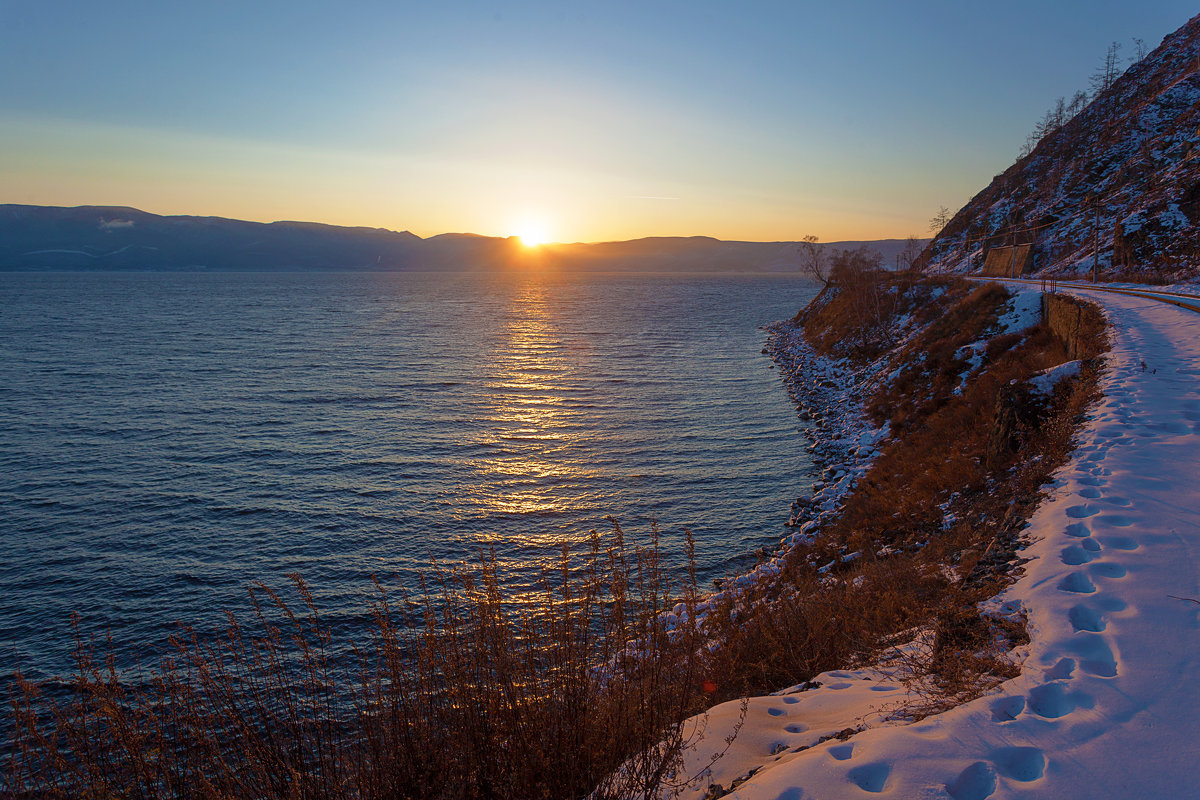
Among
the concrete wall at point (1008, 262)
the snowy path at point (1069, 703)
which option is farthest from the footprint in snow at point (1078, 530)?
the concrete wall at point (1008, 262)

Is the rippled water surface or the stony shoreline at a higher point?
the stony shoreline

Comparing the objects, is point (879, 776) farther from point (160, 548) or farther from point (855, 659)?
point (160, 548)

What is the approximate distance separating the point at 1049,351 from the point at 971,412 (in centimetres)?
425

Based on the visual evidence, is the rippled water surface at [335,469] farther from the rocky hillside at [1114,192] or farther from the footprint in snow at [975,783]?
the rocky hillside at [1114,192]

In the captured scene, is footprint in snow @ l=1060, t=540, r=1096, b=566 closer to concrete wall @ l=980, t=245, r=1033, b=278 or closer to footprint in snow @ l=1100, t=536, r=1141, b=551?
footprint in snow @ l=1100, t=536, r=1141, b=551

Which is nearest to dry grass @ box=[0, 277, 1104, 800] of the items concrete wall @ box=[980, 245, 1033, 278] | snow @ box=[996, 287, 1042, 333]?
snow @ box=[996, 287, 1042, 333]

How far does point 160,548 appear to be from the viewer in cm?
1684

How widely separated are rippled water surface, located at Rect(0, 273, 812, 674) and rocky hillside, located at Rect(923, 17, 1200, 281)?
20.6 m

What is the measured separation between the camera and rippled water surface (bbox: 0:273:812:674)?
1550 cm

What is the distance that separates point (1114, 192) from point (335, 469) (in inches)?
2318

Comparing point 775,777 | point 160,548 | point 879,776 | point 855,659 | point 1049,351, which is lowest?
point 160,548

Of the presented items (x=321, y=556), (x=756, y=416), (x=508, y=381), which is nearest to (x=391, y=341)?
(x=508, y=381)

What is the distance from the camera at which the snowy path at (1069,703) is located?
12.3 ft

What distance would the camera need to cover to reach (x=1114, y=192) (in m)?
47.5
